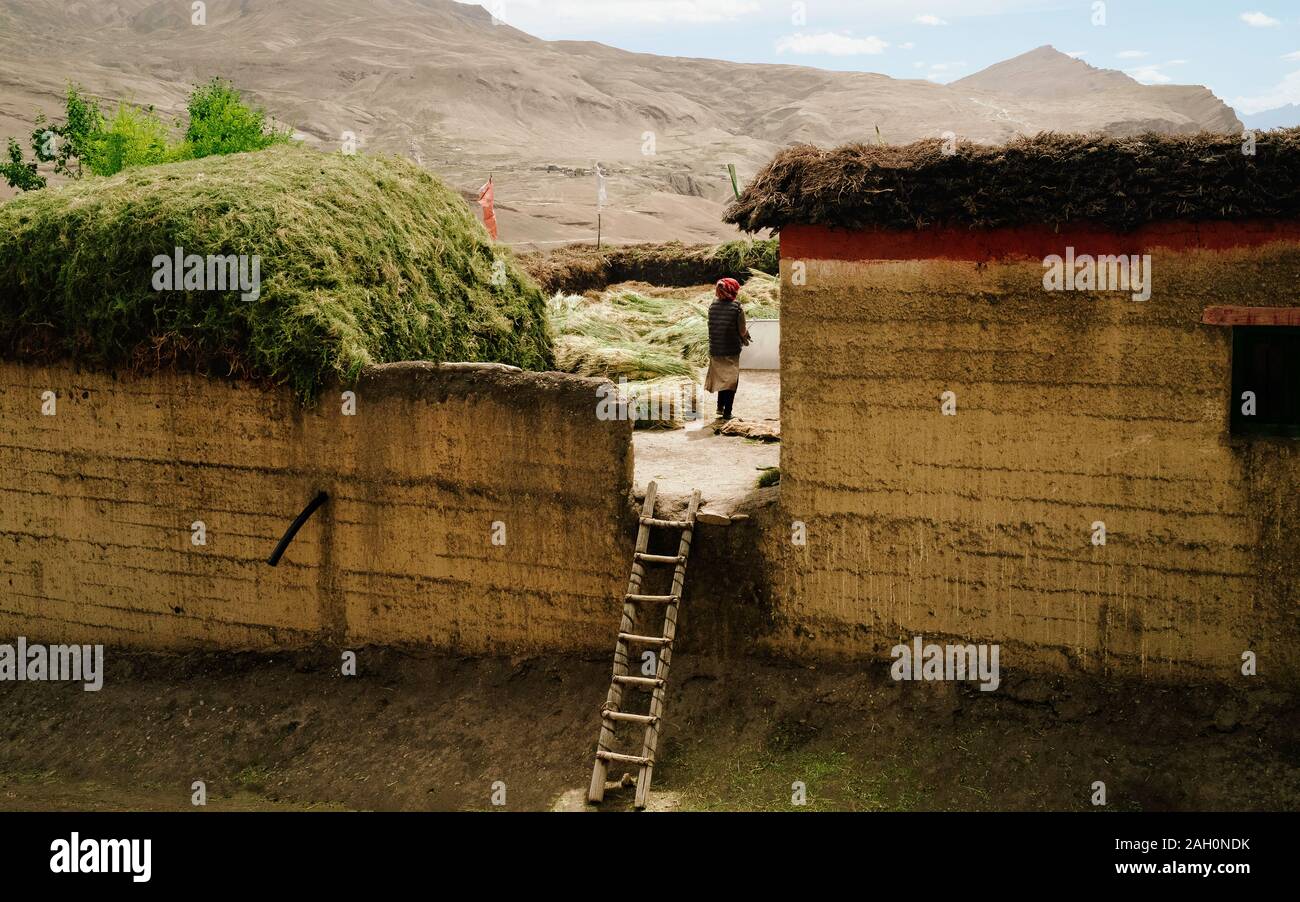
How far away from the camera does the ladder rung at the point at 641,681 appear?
26.8 ft

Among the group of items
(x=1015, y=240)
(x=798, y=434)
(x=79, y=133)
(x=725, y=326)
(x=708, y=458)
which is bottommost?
(x=708, y=458)

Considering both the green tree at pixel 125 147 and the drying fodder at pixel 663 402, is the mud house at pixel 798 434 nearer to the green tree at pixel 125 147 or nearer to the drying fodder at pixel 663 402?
the drying fodder at pixel 663 402

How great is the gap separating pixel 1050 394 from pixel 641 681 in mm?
3241

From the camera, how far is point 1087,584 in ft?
27.1

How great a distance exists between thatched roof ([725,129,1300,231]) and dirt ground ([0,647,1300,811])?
9.95 ft

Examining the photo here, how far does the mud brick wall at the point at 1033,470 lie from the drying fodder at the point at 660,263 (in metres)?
15.3

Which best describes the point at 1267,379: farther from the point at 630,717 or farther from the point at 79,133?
the point at 79,133

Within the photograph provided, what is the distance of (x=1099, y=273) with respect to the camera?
799 cm

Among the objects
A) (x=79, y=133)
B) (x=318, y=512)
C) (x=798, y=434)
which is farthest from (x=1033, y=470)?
(x=79, y=133)

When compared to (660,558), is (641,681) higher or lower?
lower

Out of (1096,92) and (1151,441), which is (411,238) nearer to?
(1151,441)

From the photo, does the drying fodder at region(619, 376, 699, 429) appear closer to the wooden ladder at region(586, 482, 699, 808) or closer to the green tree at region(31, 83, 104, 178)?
the wooden ladder at region(586, 482, 699, 808)

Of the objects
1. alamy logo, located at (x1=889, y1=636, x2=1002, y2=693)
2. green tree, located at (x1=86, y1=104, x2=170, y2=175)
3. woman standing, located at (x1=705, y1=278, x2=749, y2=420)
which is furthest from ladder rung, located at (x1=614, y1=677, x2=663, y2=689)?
green tree, located at (x1=86, y1=104, x2=170, y2=175)

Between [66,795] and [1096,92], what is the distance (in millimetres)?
88525
